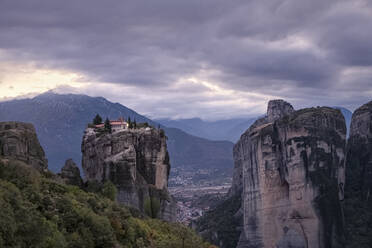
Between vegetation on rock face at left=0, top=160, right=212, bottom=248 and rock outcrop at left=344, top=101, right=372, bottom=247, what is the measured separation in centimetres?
4751

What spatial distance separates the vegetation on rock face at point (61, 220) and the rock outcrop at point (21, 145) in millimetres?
2131

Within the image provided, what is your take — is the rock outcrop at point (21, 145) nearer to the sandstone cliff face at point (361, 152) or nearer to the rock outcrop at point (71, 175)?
the rock outcrop at point (71, 175)

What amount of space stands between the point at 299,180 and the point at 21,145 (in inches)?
1840

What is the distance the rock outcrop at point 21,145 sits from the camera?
45625 mm

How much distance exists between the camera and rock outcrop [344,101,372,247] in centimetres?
8662

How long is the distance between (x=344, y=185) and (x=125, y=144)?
48760mm

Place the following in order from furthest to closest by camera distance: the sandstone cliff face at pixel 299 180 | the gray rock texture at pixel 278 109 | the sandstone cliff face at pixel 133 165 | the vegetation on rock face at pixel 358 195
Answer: the gray rock texture at pixel 278 109 → the vegetation on rock face at pixel 358 195 → the sandstone cliff face at pixel 299 180 → the sandstone cliff face at pixel 133 165

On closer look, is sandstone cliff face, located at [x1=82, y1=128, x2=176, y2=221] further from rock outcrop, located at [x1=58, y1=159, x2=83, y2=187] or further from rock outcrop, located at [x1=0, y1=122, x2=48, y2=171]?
rock outcrop, located at [x1=0, y1=122, x2=48, y2=171]

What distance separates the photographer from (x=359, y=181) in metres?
95.2

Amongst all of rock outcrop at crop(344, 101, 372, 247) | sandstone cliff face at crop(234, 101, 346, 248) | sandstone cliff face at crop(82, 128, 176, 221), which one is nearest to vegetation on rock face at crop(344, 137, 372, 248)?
rock outcrop at crop(344, 101, 372, 247)

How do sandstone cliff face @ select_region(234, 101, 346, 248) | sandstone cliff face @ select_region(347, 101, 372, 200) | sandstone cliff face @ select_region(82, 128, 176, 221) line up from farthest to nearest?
sandstone cliff face @ select_region(347, 101, 372, 200)
sandstone cliff face @ select_region(234, 101, 346, 248)
sandstone cliff face @ select_region(82, 128, 176, 221)

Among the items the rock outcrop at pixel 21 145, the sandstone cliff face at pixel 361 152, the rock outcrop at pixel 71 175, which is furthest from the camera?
the sandstone cliff face at pixel 361 152

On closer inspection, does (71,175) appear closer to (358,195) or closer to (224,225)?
(358,195)

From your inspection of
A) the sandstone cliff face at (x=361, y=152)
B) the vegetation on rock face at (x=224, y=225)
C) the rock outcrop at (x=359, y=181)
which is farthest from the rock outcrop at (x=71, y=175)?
the sandstone cliff face at (x=361, y=152)
